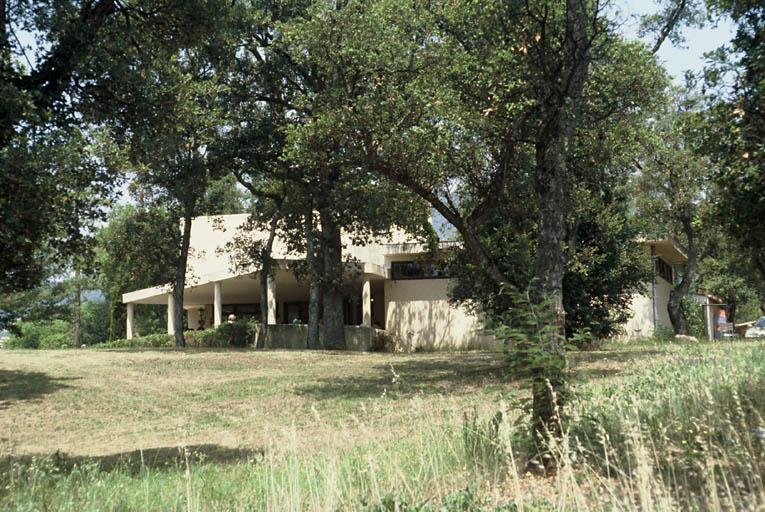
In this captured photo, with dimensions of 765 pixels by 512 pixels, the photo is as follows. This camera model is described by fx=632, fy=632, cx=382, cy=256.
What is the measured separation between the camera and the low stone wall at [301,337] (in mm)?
29094

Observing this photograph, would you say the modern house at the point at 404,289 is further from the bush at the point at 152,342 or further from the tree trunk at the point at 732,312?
the tree trunk at the point at 732,312

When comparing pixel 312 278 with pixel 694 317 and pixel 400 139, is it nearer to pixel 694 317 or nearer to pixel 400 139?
pixel 400 139

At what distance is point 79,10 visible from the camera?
8500 mm

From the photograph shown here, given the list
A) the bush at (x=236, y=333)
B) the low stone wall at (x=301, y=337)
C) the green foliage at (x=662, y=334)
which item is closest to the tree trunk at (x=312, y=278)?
the low stone wall at (x=301, y=337)

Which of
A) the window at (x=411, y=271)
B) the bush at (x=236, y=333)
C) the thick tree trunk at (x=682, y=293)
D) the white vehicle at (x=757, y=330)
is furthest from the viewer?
the white vehicle at (x=757, y=330)

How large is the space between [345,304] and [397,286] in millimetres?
7477

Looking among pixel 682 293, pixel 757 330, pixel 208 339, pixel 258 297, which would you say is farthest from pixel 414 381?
pixel 757 330

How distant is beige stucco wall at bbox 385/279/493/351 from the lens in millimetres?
30594

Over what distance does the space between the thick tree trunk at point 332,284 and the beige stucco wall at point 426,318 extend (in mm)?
6175

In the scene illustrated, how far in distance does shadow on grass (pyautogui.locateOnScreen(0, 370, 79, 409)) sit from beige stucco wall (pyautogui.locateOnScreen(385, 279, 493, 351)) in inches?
694

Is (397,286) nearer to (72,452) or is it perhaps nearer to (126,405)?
(126,405)

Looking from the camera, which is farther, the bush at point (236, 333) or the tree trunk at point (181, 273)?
the bush at point (236, 333)

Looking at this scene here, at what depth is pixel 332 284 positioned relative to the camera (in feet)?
81.6

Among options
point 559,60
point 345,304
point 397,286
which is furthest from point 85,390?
point 345,304
